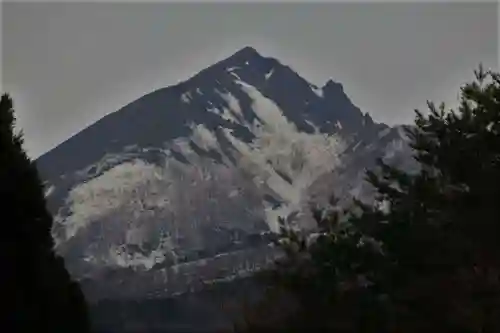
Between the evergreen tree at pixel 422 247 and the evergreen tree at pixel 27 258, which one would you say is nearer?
the evergreen tree at pixel 27 258

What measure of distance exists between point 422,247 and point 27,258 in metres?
8.32

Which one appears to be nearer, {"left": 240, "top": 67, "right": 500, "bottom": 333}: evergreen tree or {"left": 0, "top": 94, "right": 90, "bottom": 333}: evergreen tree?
{"left": 0, "top": 94, "right": 90, "bottom": 333}: evergreen tree

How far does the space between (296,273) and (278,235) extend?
1.15m

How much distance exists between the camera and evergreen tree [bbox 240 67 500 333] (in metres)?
16.3

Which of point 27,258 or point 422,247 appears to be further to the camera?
point 422,247

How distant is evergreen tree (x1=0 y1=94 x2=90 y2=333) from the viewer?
1097 cm

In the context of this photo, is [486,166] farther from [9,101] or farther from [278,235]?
[9,101]

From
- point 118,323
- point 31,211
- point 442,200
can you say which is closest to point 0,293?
point 31,211

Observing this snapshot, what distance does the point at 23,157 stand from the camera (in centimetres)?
1212

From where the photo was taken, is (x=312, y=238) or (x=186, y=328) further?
(x=186, y=328)

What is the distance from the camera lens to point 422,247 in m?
17.6

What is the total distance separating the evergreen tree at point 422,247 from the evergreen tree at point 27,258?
635 cm

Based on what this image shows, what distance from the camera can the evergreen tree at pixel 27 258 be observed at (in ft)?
36.0

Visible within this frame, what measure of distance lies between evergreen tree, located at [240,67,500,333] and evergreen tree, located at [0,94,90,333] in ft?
20.8
